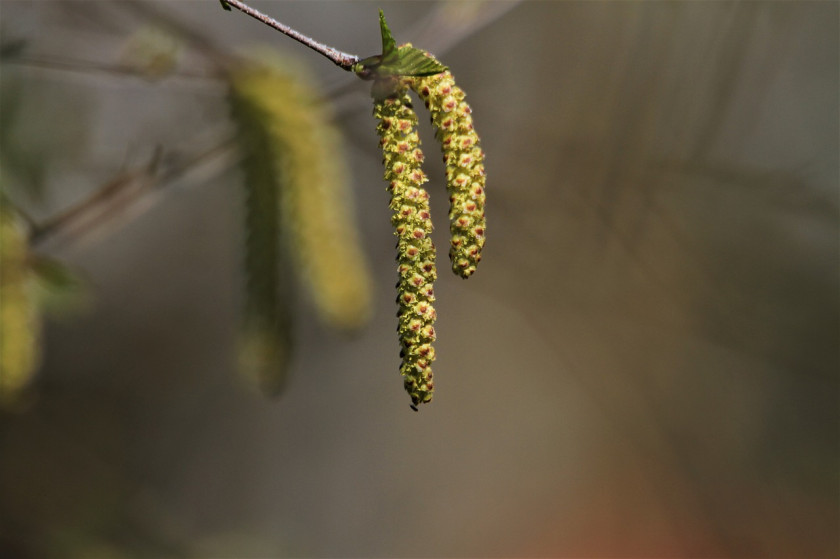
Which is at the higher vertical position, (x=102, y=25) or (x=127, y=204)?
(x=102, y=25)

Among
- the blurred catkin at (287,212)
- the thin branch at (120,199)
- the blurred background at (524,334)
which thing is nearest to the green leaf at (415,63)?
the blurred catkin at (287,212)

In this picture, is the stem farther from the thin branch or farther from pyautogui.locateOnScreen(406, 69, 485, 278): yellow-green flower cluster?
the thin branch

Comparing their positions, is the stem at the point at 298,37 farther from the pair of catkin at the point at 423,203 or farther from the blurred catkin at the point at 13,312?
the blurred catkin at the point at 13,312

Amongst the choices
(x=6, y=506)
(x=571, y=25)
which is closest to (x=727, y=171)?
(x=571, y=25)

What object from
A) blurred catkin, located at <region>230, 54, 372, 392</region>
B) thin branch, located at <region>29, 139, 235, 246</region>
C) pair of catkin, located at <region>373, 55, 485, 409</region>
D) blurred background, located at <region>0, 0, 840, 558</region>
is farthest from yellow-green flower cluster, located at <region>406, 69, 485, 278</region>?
blurred background, located at <region>0, 0, 840, 558</region>

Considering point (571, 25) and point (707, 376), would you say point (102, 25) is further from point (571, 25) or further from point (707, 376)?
point (707, 376)
